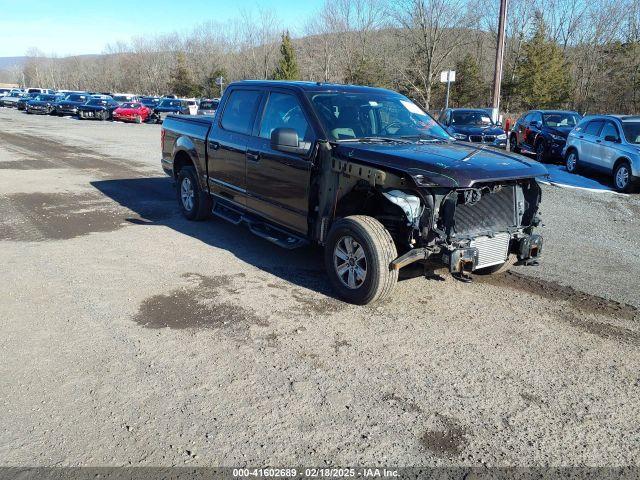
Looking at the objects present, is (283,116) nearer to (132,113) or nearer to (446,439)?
(446,439)

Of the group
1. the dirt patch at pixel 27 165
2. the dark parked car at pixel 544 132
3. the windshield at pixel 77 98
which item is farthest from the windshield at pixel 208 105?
the dark parked car at pixel 544 132

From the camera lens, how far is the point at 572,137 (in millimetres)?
13641

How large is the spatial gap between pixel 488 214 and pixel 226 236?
143 inches

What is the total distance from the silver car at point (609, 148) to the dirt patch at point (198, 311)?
9.46 meters

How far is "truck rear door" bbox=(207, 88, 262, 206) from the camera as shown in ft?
20.6

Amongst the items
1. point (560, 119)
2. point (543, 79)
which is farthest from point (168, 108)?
point (543, 79)

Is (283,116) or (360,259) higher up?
Result: (283,116)

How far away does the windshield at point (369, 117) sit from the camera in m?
5.31

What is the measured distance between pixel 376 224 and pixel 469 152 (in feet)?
3.80

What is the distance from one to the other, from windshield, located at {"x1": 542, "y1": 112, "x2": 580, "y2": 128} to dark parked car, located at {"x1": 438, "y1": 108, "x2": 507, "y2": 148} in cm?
141

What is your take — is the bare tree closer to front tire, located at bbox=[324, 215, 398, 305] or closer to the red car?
the red car

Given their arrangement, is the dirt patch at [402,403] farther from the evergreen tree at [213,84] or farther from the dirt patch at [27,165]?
the evergreen tree at [213,84]

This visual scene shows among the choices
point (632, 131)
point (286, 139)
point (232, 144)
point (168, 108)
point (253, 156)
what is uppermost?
point (168, 108)

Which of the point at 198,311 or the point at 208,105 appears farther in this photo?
the point at 208,105
